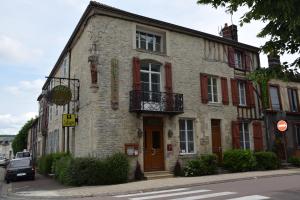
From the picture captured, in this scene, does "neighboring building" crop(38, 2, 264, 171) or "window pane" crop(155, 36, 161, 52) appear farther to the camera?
"window pane" crop(155, 36, 161, 52)

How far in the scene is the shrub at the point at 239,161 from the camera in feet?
51.9

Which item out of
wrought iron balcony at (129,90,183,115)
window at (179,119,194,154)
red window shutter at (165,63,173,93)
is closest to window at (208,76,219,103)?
window at (179,119,194,154)

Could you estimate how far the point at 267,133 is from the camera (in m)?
19.0

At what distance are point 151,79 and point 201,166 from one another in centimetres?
477

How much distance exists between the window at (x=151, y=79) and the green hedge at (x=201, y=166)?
342cm

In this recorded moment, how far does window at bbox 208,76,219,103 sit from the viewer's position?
17297 mm

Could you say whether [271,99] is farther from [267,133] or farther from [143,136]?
[143,136]

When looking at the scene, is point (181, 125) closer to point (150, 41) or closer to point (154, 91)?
point (154, 91)

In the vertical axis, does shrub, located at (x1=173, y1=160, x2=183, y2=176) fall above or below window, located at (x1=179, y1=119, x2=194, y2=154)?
below

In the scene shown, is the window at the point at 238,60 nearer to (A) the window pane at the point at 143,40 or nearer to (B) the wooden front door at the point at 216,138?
(B) the wooden front door at the point at 216,138

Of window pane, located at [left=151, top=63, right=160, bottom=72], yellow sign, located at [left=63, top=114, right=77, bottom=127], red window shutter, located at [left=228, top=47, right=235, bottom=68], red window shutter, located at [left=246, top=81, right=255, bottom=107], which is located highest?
red window shutter, located at [left=228, top=47, right=235, bottom=68]

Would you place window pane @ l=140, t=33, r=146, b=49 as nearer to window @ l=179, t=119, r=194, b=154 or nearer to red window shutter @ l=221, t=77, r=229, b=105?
window @ l=179, t=119, r=194, b=154

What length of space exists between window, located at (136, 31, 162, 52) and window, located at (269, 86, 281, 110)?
875 centimetres

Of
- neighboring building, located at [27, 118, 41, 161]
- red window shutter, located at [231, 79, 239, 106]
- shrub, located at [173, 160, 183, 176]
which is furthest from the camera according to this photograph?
neighboring building, located at [27, 118, 41, 161]
